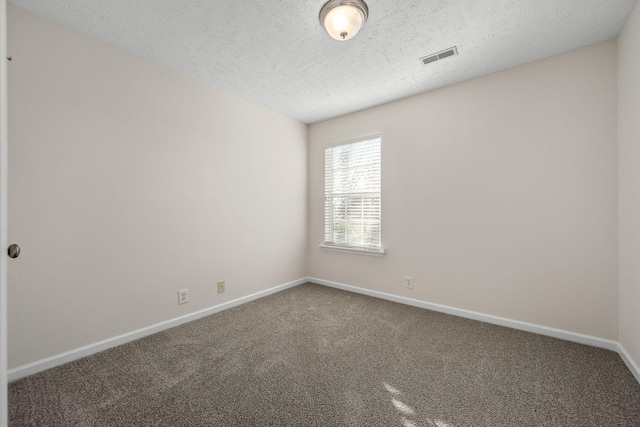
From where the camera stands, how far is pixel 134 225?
2.36 meters

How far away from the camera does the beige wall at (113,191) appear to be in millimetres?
1855

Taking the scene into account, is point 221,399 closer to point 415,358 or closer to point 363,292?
point 415,358

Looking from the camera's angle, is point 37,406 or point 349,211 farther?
point 349,211

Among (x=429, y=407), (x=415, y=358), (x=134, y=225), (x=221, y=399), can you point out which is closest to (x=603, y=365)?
(x=415, y=358)

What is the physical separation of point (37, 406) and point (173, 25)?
2.59 meters

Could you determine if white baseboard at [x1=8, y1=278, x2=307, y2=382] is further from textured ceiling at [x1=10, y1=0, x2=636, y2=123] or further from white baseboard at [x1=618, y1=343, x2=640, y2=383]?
white baseboard at [x1=618, y1=343, x2=640, y2=383]

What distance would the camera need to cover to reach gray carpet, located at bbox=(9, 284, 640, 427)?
147 cm

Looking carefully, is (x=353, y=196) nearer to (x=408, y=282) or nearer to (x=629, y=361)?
(x=408, y=282)

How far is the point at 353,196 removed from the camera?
3701 mm

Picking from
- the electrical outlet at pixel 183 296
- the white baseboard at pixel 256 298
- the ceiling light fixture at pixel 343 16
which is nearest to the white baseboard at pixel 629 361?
the white baseboard at pixel 256 298

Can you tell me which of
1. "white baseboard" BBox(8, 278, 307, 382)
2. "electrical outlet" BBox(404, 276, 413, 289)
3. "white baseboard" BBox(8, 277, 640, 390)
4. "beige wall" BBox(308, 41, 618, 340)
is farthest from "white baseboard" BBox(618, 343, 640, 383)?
"white baseboard" BBox(8, 278, 307, 382)

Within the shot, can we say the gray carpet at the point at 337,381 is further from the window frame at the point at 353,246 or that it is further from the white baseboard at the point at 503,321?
the window frame at the point at 353,246

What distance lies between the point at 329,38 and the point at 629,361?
3.22 meters

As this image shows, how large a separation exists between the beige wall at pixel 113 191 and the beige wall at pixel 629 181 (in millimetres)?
3353
